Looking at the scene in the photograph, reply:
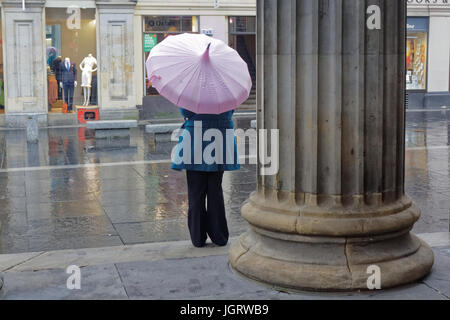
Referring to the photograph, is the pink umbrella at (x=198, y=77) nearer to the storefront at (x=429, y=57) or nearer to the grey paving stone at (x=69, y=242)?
the grey paving stone at (x=69, y=242)

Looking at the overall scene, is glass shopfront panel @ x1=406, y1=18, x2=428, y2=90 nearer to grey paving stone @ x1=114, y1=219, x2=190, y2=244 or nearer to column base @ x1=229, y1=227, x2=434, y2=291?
grey paving stone @ x1=114, y1=219, x2=190, y2=244

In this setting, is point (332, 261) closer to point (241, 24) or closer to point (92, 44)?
point (92, 44)

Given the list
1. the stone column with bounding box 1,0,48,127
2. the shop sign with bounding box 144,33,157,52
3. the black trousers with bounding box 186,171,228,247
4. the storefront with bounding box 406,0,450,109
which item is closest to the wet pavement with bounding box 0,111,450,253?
the black trousers with bounding box 186,171,228,247

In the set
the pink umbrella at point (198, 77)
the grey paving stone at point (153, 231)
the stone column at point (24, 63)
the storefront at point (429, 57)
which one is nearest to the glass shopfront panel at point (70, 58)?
the stone column at point (24, 63)

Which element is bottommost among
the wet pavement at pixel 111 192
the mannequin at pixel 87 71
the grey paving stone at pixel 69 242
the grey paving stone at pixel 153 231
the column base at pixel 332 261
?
the grey paving stone at pixel 69 242

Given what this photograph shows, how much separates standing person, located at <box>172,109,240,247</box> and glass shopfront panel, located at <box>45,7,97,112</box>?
17014 mm

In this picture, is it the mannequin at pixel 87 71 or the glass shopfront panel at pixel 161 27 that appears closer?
the mannequin at pixel 87 71

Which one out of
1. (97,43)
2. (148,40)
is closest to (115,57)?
(97,43)

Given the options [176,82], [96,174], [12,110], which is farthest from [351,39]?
[12,110]

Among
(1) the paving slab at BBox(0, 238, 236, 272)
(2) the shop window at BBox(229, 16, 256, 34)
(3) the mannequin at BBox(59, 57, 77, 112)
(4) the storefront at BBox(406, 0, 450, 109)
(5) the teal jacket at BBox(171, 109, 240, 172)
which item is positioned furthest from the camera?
(4) the storefront at BBox(406, 0, 450, 109)

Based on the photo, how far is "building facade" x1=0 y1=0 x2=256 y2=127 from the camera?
21609 millimetres

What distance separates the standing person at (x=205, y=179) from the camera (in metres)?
6.09

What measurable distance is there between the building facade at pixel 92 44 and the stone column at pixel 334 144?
17.6 m

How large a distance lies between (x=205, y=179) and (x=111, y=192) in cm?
398
